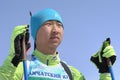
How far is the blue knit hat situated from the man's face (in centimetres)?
19

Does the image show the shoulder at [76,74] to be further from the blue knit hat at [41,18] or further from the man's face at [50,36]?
the blue knit hat at [41,18]

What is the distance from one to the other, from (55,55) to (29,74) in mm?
832

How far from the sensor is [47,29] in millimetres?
12086

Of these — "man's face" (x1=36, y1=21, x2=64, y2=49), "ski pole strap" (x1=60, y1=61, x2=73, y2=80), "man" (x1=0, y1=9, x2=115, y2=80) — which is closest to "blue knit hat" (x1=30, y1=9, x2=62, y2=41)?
"man" (x1=0, y1=9, x2=115, y2=80)

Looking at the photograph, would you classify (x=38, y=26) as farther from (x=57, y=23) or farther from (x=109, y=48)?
(x=109, y=48)

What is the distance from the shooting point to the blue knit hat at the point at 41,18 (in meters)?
12.5

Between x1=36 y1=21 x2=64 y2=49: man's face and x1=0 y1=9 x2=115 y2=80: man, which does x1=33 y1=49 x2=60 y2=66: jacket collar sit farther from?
x1=36 y1=21 x2=64 y2=49: man's face

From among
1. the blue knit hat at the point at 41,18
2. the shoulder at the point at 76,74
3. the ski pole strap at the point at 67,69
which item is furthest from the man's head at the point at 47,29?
the shoulder at the point at 76,74

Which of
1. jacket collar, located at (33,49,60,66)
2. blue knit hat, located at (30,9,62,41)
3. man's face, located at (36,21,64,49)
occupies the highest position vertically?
blue knit hat, located at (30,9,62,41)

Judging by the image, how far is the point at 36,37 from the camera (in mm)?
12531

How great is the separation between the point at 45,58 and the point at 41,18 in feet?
3.37

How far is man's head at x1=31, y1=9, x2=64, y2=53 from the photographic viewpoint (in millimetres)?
12000

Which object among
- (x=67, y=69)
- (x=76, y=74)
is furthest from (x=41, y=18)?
(x=76, y=74)

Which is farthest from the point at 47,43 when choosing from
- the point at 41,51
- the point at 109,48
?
the point at 109,48
